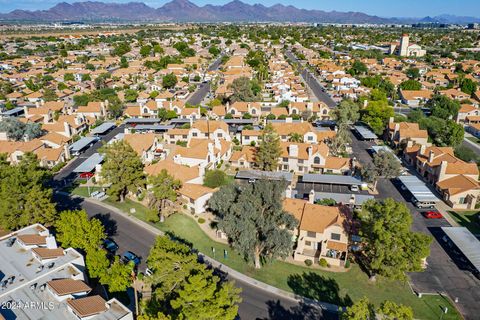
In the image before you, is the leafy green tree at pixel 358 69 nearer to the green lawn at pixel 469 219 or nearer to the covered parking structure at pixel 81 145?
the green lawn at pixel 469 219

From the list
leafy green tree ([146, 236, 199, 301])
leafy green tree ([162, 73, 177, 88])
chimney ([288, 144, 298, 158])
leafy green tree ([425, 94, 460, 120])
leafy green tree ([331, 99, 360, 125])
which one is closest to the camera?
leafy green tree ([146, 236, 199, 301])

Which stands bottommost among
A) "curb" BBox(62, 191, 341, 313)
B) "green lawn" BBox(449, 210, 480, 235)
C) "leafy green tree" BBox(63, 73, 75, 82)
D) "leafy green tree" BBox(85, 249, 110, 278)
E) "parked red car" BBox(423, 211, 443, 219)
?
"curb" BBox(62, 191, 341, 313)

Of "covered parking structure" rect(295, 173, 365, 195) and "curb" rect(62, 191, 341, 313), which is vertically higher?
"covered parking structure" rect(295, 173, 365, 195)

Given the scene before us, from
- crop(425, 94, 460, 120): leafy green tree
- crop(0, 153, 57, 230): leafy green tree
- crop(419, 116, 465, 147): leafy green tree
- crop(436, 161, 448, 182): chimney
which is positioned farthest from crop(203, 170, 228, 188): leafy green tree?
crop(425, 94, 460, 120): leafy green tree

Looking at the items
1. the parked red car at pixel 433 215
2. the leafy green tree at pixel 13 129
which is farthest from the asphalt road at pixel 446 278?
the leafy green tree at pixel 13 129

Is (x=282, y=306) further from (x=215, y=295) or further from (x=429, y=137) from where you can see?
(x=429, y=137)

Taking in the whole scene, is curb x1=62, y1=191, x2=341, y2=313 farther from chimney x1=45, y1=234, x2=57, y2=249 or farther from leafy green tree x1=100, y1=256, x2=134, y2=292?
chimney x1=45, y1=234, x2=57, y2=249

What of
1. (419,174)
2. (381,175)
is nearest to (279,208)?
(381,175)
